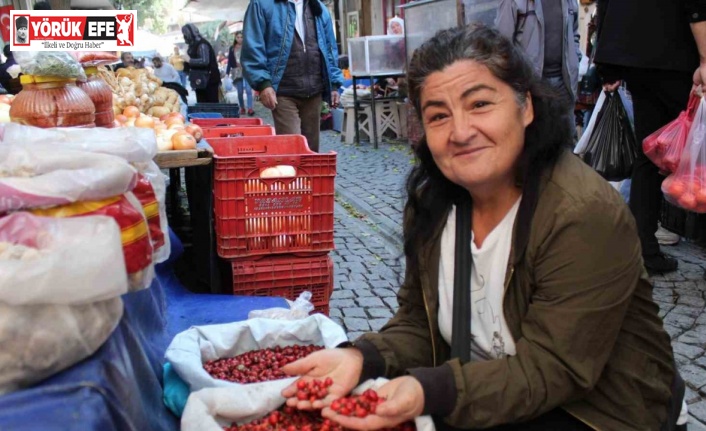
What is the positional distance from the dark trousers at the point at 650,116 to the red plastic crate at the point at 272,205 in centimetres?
208

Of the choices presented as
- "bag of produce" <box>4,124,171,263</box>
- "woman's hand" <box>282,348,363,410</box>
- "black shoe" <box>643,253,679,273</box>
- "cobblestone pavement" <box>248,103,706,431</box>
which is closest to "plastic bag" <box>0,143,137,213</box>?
"bag of produce" <box>4,124,171,263</box>

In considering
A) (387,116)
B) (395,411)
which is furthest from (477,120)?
(387,116)

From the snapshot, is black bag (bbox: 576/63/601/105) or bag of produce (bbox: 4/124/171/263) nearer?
bag of produce (bbox: 4/124/171/263)

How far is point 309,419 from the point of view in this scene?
188 cm

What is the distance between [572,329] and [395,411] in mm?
501

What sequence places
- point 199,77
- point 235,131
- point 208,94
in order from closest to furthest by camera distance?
point 235,131, point 199,77, point 208,94

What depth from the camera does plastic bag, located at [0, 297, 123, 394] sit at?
4.62ft

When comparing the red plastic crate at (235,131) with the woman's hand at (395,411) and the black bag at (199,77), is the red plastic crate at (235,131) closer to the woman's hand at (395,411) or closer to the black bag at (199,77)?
the woman's hand at (395,411)

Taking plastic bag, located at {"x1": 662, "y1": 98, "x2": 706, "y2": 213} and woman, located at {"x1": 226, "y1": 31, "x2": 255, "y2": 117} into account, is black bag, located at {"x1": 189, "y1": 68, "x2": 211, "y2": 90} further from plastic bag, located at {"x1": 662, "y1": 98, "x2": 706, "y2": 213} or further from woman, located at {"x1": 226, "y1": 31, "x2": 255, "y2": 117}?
plastic bag, located at {"x1": 662, "y1": 98, "x2": 706, "y2": 213}

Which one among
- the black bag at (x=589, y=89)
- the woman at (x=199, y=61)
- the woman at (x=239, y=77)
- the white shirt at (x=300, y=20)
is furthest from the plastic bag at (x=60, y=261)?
the woman at (x=239, y=77)

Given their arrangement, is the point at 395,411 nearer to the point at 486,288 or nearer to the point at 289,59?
the point at 486,288

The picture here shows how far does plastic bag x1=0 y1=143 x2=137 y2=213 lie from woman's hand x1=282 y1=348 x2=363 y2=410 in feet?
2.34

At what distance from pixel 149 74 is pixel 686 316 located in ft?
17.5

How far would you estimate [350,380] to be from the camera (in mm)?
1938
